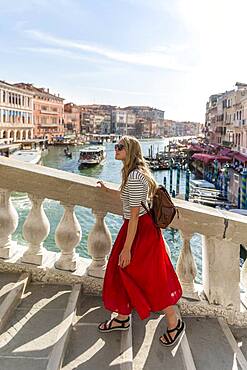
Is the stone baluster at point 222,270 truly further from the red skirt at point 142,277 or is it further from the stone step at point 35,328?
the stone step at point 35,328

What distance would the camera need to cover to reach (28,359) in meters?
1.83

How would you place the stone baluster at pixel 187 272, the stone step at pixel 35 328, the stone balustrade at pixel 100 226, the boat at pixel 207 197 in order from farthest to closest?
the boat at pixel 207 197 < the stone baluster at pixel 187 272 < the stone balustrade at pixel 100 226 < the stone step at pixel 35 328

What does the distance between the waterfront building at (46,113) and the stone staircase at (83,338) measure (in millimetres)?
69590

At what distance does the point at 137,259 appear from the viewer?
204cm

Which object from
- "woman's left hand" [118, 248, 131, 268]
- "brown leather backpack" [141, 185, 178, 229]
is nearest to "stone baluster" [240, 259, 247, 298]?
"brown leather backpack" [141, 185, 178, 229]

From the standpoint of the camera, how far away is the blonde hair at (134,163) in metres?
2.01

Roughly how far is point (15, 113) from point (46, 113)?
18.3 meters

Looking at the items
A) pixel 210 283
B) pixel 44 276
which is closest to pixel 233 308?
pixel 210 283

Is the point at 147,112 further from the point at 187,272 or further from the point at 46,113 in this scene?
the point at 187,272

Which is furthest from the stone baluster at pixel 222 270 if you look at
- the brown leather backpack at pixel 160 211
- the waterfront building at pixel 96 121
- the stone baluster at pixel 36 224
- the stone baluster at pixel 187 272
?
the waterfront building at pixel 96 121

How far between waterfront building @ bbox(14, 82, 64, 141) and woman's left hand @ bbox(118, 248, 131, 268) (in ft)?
229

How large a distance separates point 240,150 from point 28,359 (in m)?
36.4

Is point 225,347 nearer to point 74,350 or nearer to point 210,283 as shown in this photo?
point 210,283

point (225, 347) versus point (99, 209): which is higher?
point (99, 209)
